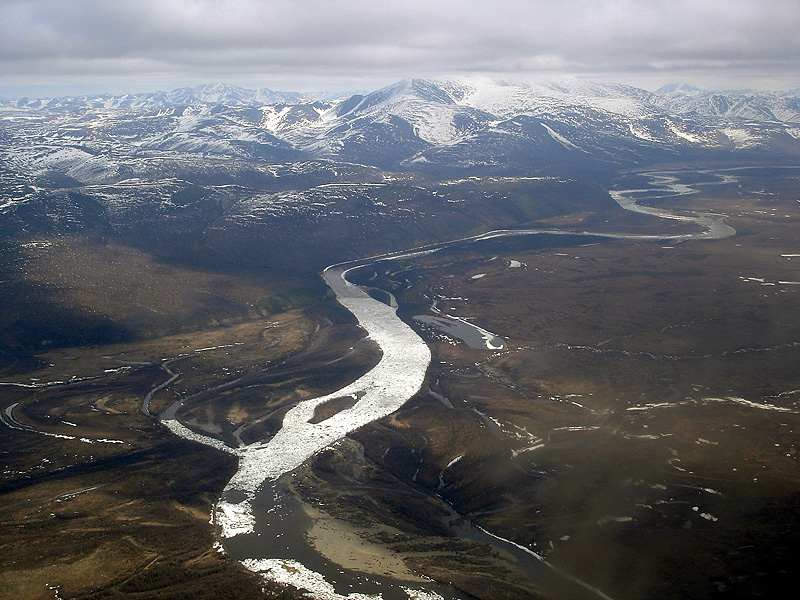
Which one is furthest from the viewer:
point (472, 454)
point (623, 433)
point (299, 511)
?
point (623, 433)

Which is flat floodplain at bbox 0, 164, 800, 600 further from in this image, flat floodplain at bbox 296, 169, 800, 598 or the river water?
the river water

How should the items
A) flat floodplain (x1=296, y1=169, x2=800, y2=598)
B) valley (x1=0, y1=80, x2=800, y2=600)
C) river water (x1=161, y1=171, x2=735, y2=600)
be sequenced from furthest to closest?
flat floodplain (x1=296, y1=169, x2=800, y2=598) < valley (x1=0, y1=80, x2=800, y2=600) < river water (x1=161, y1=171, x2=735, y2=600)

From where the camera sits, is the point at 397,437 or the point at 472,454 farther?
the point at 397,437

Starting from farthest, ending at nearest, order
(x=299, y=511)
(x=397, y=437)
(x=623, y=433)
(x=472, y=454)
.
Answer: (x=397, y=437), (x=623, y=433), (x=472, y=454), (x=299, y=511)

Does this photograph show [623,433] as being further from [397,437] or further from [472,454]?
[397,437]

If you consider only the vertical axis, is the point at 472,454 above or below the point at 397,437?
above

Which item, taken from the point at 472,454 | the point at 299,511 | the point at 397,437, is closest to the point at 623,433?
the point at 472,454

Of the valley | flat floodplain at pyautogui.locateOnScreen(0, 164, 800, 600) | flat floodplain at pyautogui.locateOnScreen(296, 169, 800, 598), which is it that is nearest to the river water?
the valley

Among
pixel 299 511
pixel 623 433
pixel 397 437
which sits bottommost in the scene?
pixel 397 437

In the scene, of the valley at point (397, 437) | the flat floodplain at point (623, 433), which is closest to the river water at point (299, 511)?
the valley at point (397, 437)
